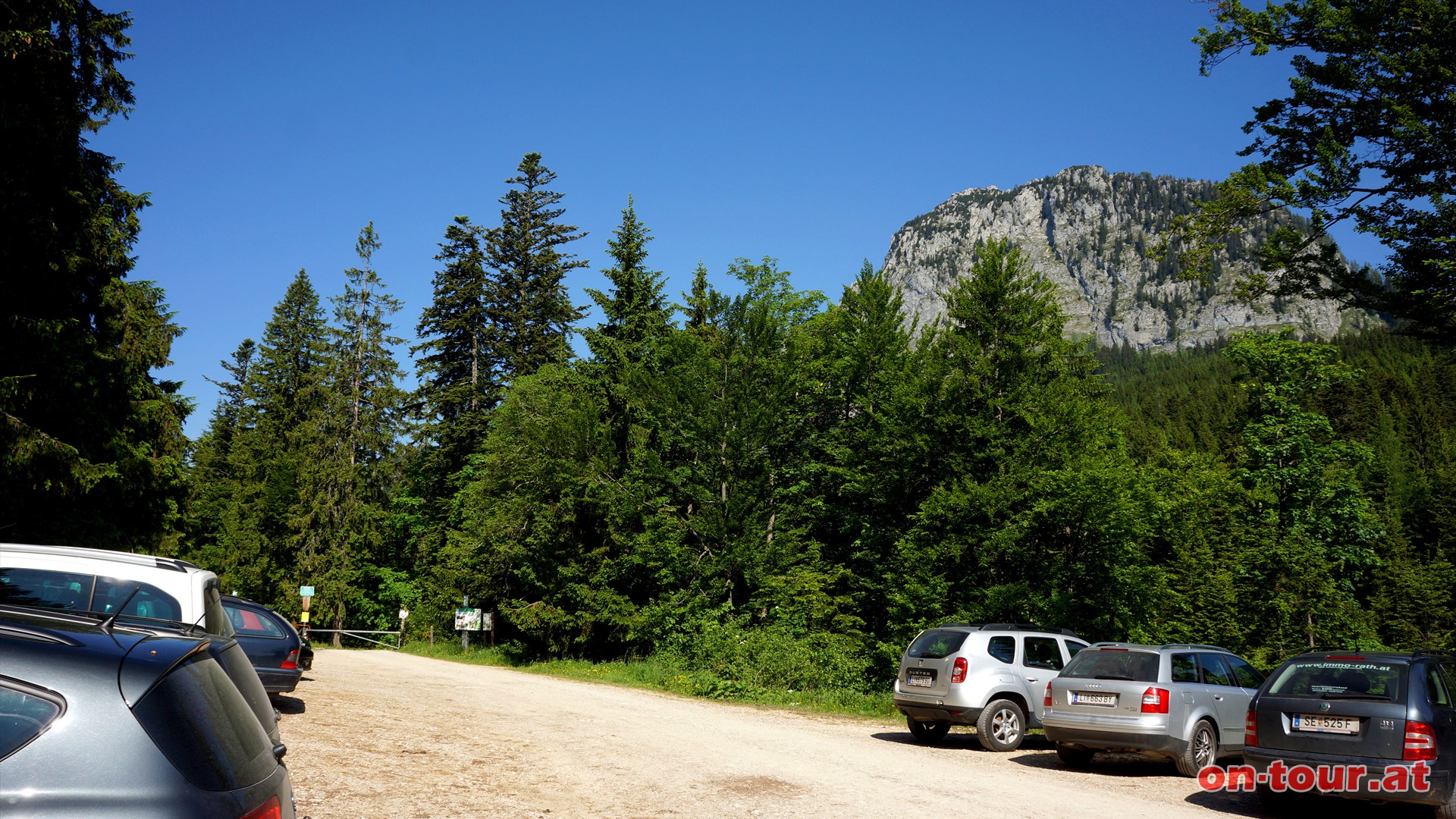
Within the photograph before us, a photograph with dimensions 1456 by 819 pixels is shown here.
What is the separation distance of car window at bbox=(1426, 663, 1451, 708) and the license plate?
29.5 inches

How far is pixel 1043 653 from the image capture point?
14.9m

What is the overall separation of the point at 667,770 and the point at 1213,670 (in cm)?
752

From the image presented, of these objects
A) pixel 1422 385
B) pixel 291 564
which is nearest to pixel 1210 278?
pixel 291 564

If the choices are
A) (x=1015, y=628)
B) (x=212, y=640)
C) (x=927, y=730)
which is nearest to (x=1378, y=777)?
(x=1015, y=628)

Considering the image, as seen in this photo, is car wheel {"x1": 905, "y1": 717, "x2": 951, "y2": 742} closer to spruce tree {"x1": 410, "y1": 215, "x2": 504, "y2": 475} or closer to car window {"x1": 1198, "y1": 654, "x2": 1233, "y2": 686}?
car window {"x1": 1198, "y1": 654, "x2": 1233, "y2": 686}

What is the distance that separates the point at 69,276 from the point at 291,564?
36464 mm

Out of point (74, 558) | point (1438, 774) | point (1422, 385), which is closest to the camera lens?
point (74, 558)

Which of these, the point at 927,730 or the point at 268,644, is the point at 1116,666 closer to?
the point at 927,730

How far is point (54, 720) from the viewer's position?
2.51m

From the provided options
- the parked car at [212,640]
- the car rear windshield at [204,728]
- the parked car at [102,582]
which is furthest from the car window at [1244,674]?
the car rear windshield at [204,728]

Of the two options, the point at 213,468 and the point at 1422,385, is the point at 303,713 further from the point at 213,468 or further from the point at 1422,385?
the point at 1422,385

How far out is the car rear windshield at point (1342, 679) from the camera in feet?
29.5

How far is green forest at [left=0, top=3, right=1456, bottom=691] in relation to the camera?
2186 centimetres

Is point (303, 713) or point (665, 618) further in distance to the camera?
point (665, 618)
